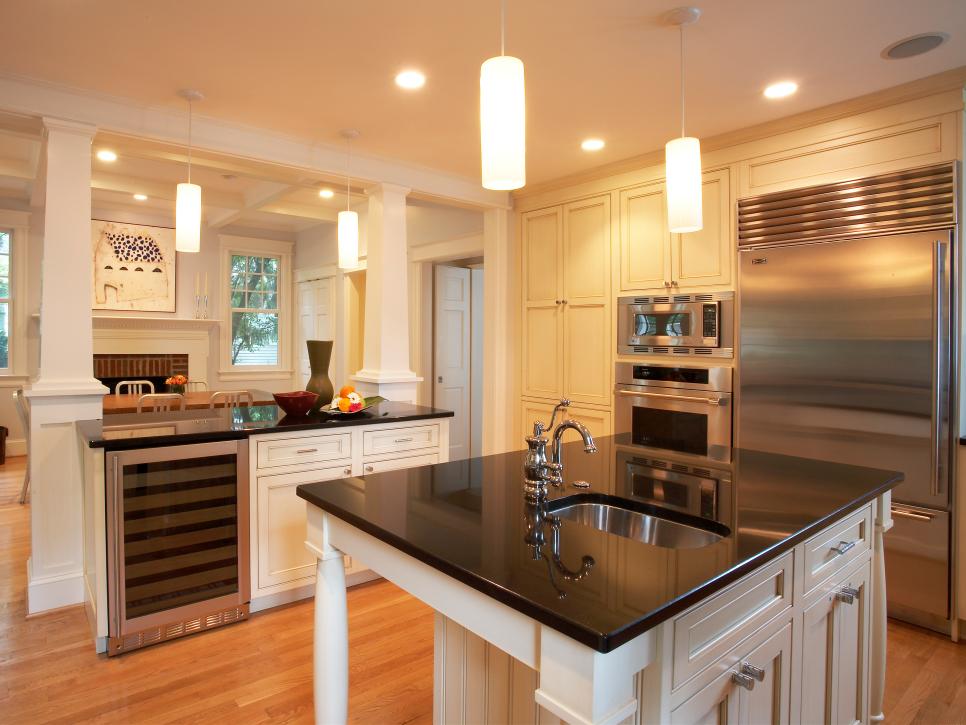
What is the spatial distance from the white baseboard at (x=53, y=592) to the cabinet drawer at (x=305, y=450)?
113cm

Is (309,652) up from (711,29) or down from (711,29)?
down

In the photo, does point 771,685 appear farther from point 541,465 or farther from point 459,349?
point 459,349

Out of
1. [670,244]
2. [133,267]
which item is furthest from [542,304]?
[133,267]

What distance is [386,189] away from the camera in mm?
4004

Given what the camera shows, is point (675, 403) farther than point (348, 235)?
Yes

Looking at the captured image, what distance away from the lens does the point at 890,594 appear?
2.81m

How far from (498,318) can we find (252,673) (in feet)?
9.93

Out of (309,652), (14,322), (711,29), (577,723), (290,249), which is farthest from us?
(290,249)

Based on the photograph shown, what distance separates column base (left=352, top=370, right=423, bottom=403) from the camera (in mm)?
3967

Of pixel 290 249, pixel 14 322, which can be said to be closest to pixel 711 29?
pixel 290 249

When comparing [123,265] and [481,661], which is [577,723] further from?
[123,265]

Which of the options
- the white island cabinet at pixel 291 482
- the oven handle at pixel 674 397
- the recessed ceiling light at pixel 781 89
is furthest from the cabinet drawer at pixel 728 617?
the recessed ceiling light at pixel 781 89

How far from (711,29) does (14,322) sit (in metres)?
6.82

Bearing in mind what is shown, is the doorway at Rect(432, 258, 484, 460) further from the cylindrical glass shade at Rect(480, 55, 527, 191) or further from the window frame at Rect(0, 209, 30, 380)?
the cylindrical glass shade at Rect(480, 55, 527, 191)
